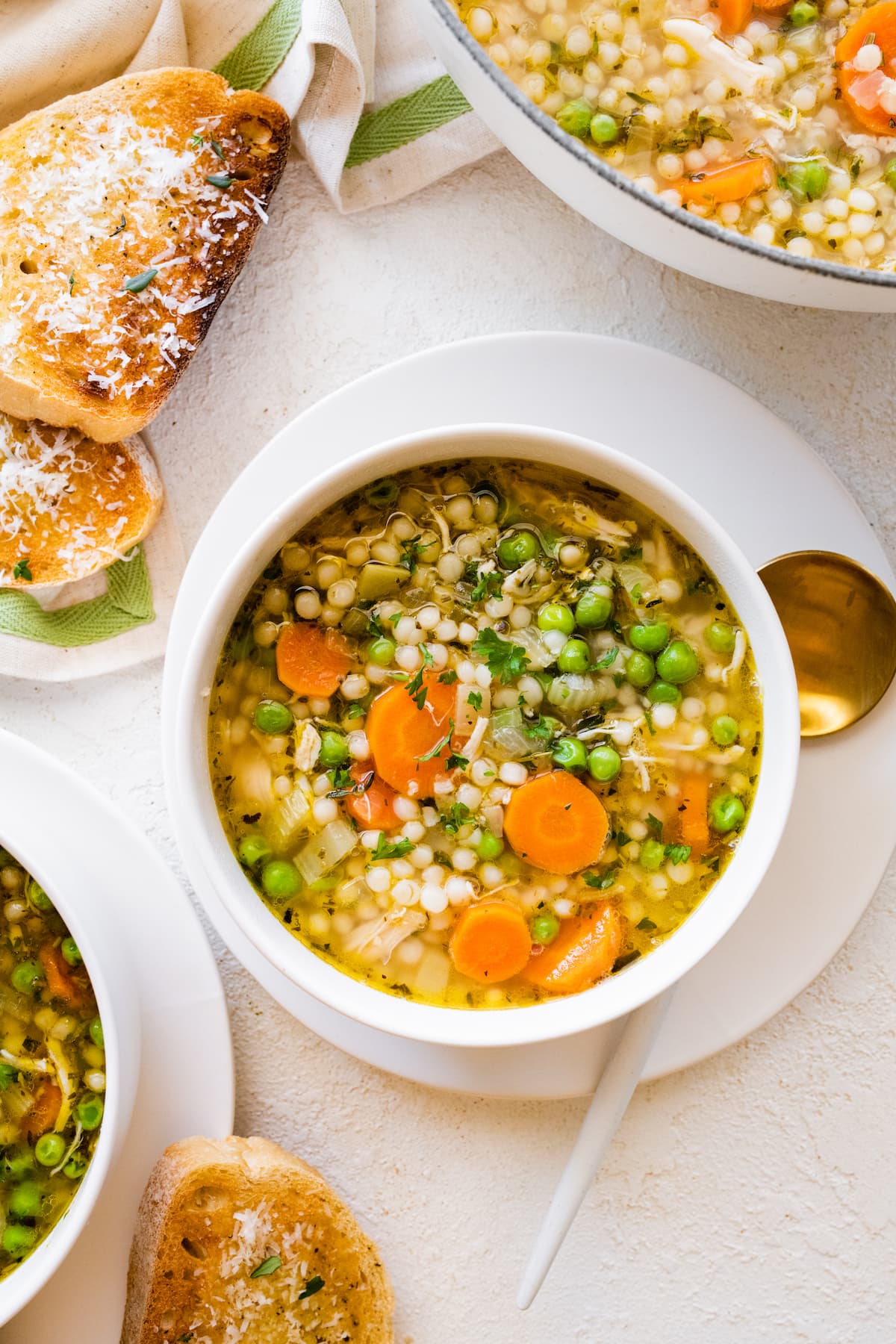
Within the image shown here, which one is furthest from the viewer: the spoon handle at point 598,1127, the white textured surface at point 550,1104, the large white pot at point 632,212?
the white textured surface at point 550,1104

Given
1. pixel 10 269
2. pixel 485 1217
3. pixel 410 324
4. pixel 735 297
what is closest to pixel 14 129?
pixel 10 269

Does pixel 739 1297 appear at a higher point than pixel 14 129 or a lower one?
lower

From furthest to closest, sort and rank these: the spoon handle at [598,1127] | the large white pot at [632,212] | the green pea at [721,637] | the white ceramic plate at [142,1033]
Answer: the white ceramic plate at [142,1033] < the spoon handle at [598,1127] < the green pea at [721,637] < the large white pot at [632,212]

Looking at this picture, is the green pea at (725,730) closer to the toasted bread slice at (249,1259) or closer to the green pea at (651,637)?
the green pea at (651,637)

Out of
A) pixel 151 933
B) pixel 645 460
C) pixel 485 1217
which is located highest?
pixel 645 460

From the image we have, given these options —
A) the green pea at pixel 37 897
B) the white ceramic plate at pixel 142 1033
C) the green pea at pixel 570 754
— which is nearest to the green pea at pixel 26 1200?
the white ceramic plate at pixel 142 1033

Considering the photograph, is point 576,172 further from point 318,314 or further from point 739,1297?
point 739,1297
